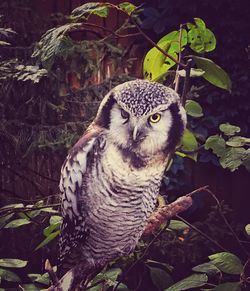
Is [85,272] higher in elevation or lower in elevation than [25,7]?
lower

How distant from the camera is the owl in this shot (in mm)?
623

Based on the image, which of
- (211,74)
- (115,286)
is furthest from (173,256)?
(211,74)

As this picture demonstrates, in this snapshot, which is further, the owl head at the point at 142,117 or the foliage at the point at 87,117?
the foliage at the point at 87,117

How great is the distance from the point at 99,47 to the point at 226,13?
0.56 m

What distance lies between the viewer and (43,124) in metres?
1.19

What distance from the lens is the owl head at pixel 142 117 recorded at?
0.61 metres

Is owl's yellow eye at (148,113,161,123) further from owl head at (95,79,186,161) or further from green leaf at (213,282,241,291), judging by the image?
green leaf at (213,282,241,291)

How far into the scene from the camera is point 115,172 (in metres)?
0.65

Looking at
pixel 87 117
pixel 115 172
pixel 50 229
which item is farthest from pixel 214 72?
pixel 87 117

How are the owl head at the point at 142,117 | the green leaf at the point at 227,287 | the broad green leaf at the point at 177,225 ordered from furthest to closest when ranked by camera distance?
1. the broad green leaf at the point at 177,225
2. the green leaf at the point at 227,287
3. the owl head at the point at 142,117

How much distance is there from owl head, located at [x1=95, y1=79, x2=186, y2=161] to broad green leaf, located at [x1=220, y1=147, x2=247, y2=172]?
124 mm

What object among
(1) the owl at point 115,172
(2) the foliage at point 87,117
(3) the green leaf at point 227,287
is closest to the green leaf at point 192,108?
(2) the foliage at point 87,117

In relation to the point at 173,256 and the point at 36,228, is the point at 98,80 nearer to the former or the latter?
the point at 36,228

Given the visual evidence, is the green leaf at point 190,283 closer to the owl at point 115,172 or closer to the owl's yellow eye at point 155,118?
the owl at point 115,172
